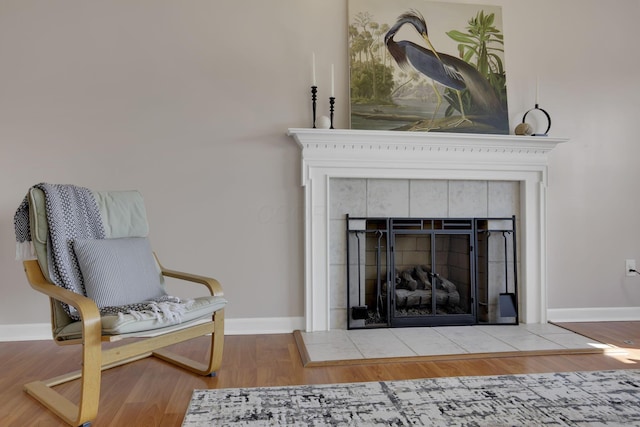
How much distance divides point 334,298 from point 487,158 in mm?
1487

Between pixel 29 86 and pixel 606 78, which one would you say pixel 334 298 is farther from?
pixel 606 78

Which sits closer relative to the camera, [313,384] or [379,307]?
[313,384]

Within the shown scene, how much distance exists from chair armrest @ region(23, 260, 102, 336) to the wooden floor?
0.43m

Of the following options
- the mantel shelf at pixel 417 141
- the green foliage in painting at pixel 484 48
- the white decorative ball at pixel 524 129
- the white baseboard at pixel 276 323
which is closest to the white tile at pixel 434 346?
the white baseboard at pixel 276 323

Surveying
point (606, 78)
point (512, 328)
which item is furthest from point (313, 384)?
point (606, 78)

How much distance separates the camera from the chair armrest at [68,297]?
5.43ft

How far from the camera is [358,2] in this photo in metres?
3.03

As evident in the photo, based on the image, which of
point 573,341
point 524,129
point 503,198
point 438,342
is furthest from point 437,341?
point 524,129

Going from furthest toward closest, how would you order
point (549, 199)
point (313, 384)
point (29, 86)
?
point (549, 199) → point (29, 86) → point (313, 384)

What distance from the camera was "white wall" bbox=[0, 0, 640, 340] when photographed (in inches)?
110

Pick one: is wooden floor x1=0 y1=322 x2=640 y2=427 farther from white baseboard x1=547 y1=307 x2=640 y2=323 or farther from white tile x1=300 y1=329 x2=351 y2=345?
white baseboard x1=547 y1=307 x2=640 y2=323

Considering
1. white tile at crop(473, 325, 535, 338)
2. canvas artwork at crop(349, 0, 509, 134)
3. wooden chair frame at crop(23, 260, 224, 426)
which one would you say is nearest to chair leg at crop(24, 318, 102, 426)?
wooden chair frame at crop(23, 260, 224, 426)

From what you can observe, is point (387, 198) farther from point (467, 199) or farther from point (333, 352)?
point (333, 352)

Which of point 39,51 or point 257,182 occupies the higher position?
point 39,51
